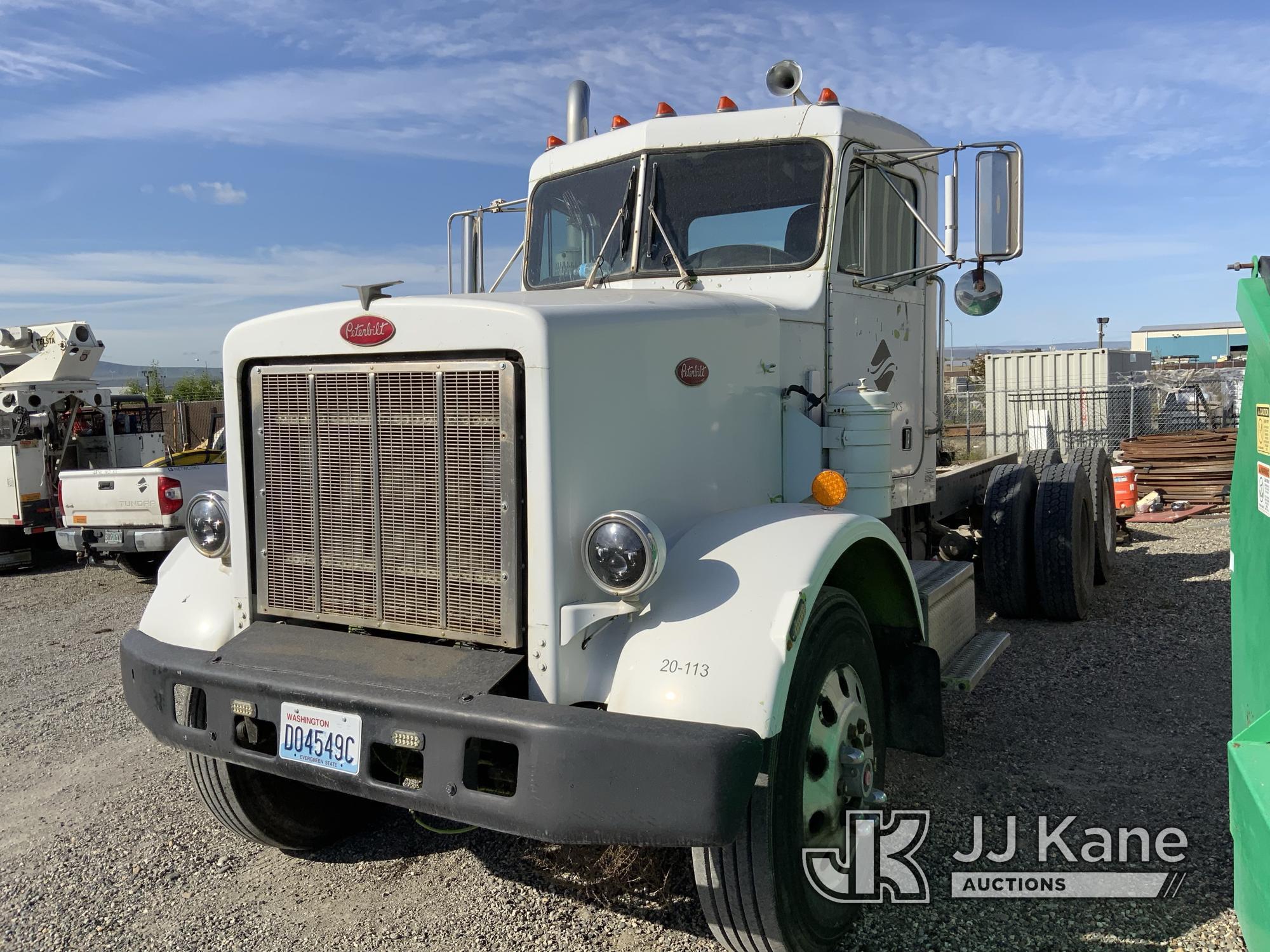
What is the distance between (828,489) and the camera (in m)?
3.66

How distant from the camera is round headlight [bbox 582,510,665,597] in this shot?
270 cm

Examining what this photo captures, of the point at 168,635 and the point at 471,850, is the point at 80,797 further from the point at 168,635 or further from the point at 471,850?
the point at 471,850

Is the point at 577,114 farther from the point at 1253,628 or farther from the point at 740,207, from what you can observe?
the point at 1253,628

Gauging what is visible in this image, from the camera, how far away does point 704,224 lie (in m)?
4.30

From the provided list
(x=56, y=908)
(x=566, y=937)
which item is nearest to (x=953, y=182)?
(x=566, y=937)

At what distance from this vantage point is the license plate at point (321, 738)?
2758mm

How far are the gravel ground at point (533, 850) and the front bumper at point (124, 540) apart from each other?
366 cm

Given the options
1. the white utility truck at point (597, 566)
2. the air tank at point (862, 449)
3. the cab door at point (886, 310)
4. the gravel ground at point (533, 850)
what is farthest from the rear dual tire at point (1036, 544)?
the air tank at point (862, 449)

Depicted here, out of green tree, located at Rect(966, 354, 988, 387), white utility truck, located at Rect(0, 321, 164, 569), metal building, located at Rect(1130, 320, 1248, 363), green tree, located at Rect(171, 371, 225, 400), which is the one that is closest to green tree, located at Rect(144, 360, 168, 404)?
green tree, located at Rect(171, 371, 225, 400)

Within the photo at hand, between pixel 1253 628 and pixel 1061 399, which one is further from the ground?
pixel 1061 399

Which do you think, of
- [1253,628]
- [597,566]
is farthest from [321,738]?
[1253,628]

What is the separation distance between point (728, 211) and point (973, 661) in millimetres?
2272

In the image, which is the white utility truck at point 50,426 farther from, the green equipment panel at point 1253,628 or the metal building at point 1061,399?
the metal building at point 1061,399

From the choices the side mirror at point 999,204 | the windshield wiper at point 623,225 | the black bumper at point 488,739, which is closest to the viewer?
the black bumper at point 488,739
